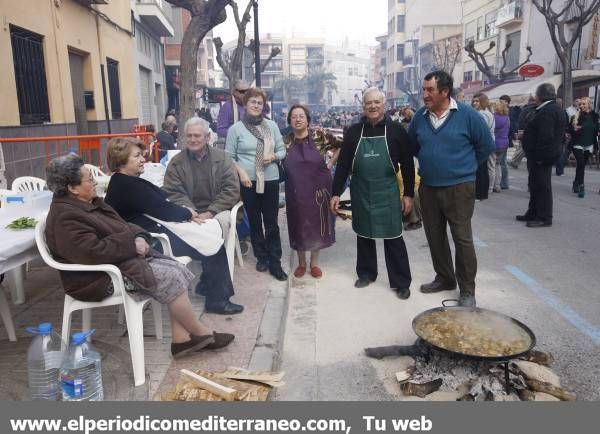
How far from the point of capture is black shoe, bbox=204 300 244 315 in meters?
4.40

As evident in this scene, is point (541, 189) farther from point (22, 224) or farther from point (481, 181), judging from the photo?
point (22, 224)

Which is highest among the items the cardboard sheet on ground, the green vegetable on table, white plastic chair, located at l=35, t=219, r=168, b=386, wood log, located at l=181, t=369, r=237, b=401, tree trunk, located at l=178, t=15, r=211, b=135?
tree trunk, located at l=178, t=15, r=211, b=135

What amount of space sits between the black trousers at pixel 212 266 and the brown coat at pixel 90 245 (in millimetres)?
888

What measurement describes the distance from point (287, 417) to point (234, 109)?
15.1 ft

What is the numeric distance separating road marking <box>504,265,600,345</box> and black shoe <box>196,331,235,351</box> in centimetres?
281

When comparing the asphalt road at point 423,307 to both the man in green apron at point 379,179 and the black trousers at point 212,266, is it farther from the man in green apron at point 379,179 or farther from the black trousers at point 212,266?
the black trousers at point 212,266

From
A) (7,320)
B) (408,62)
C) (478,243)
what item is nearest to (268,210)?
(7,320)

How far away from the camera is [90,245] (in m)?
3.11

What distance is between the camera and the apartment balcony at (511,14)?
31.7 meters

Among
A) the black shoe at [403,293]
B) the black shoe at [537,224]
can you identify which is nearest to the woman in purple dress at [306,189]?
the black shoe at [403,293]

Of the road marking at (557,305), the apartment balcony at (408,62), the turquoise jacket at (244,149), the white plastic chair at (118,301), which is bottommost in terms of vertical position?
the road marking at (557,305)

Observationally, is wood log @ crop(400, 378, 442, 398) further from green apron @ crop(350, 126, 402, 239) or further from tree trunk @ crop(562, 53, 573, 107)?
tree trunk @ crop(562, 53, 573, 107)

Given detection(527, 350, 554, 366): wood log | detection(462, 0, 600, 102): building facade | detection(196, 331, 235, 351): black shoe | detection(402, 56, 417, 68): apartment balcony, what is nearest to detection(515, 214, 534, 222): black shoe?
detection(527, 350, 554, 366): wood log

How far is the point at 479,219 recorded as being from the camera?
842 cm
